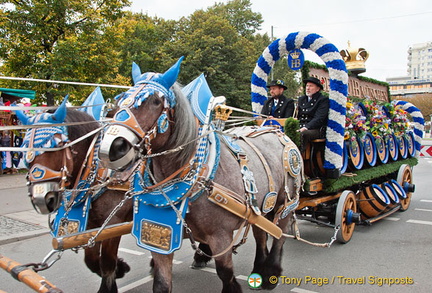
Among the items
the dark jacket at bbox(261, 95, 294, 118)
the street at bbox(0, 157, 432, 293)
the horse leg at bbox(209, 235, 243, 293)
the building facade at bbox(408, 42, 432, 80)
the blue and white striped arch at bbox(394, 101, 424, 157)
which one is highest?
the building facade at bbox(408, 42, 432, 80)

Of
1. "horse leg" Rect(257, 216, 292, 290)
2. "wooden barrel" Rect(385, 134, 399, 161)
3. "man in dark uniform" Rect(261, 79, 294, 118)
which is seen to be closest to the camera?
"horse leg" Rect(257, 216, 292, 290)

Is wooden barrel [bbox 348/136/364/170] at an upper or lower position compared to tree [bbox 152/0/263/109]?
lower

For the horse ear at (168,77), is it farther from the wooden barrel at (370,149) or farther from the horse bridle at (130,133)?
the wooden barrel at (370,149)

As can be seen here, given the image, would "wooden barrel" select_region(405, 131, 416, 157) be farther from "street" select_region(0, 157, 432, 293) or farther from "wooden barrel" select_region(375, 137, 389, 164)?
"street" select_region(0, 157, 432, 293)

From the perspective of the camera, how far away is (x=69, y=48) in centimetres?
1146

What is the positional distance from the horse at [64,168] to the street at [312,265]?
32.4 inches

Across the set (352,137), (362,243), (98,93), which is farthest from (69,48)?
(362,243)

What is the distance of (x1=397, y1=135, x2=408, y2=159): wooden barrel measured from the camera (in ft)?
25.2

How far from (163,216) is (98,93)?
1.93 m

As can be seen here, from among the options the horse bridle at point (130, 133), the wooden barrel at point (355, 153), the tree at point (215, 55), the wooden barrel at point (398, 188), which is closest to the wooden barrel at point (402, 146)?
the wooden barrel at point (398, 188)

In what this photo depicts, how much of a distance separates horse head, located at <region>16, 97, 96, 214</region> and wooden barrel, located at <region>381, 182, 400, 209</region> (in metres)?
5.65

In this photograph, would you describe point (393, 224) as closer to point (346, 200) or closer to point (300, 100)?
point (346, 200)

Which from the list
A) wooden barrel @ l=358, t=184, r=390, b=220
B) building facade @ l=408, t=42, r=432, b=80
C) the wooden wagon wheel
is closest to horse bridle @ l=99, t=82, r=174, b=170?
wooden barrel @ l=358, t=184, r=390, b=220

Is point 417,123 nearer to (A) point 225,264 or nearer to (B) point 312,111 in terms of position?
(B) point 312,111
